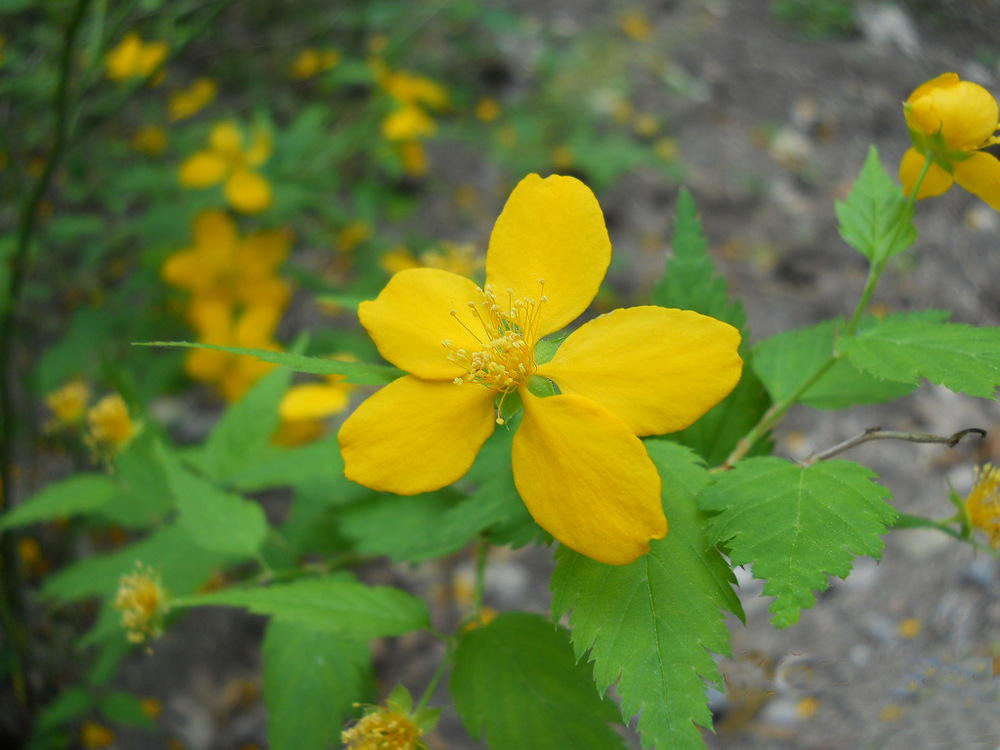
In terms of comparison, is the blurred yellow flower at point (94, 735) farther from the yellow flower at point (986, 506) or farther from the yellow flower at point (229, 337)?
the yellow flower at point (986, 506)

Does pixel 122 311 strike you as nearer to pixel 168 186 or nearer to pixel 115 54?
pixel 168 186

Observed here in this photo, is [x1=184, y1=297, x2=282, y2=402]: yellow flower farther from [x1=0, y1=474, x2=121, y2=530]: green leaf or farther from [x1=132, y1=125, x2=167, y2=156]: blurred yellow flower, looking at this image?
[x1=132, y1=125, x2=167, y2=156]: blurred yellow flower

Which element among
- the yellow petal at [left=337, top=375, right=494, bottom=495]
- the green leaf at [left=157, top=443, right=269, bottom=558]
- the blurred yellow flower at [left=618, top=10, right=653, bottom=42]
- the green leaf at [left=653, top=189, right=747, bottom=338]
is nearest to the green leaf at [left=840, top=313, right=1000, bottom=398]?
the green leaf at [left=653, top=189, right=747, bottom=338]

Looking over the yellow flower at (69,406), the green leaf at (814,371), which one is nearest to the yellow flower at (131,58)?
the yellow flower at (69,406)

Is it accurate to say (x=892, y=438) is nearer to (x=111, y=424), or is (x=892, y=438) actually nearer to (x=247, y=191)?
(x=111, y=424)

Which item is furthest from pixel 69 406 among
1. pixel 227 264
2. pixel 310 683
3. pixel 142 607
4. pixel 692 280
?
pixel 692 280

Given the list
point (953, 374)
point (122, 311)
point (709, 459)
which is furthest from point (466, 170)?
point (953, 374)
